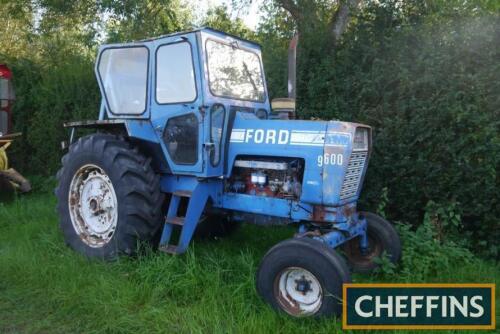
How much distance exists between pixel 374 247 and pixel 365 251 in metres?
0.10

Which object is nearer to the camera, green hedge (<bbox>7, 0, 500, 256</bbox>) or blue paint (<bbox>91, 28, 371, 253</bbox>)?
blue paint (<bbox>91, 28, 371, 253</bbox>)

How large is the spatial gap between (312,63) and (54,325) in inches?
177

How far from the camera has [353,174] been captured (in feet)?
13.5

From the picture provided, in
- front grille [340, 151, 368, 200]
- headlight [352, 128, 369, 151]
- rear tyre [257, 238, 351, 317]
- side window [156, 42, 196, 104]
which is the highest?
side window [156, 42, 196, 104]

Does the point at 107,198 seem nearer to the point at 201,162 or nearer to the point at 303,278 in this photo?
the point at 201,162

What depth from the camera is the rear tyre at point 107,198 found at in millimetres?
4211

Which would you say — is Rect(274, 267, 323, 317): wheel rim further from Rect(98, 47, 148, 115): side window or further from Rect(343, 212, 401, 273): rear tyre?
Rect(98, 47, 148, 115): side window

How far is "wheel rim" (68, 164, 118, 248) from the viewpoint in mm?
4492

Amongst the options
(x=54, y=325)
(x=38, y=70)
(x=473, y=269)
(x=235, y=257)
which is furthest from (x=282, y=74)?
(x=38, y=70)

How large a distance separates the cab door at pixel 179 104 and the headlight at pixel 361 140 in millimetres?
1378

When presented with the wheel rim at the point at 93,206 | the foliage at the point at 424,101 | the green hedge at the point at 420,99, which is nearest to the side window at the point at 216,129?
the wheel rim at the point at 93,206

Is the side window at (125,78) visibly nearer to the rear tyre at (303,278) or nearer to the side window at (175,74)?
the side window at (175,74)

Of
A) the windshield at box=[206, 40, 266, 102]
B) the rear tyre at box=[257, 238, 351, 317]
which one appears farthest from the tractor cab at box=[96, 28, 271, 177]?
the rear tyre at box=[257, 238, 351, 317]

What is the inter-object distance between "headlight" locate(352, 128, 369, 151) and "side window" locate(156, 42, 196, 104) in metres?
1.51
